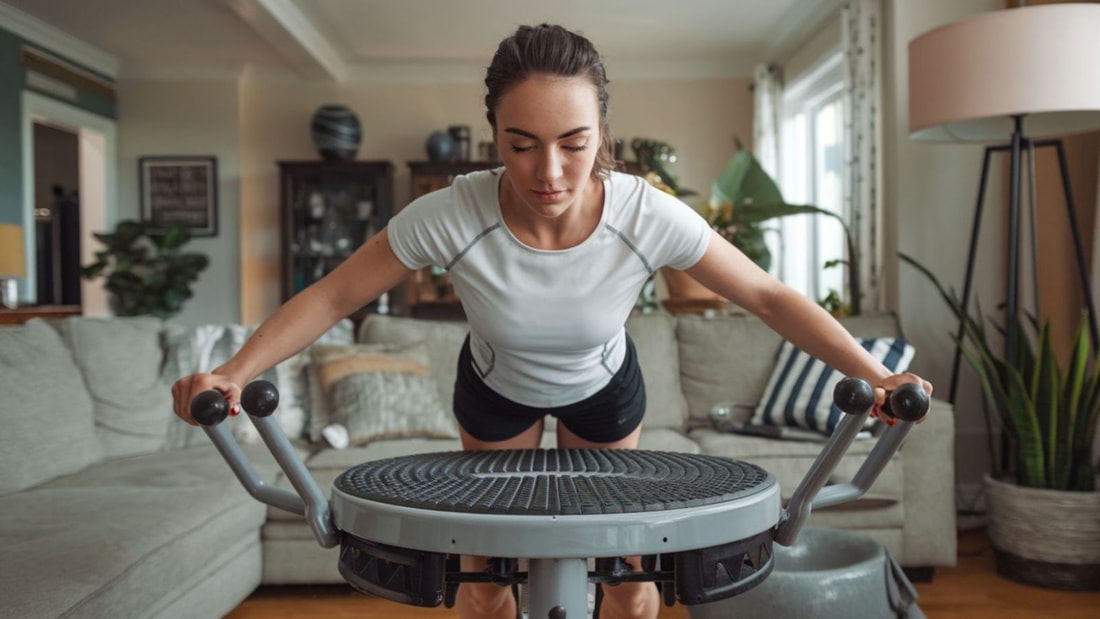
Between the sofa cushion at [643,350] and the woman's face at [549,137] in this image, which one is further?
the sofa cushion at [643,350]

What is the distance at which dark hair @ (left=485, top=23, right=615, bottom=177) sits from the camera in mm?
1033

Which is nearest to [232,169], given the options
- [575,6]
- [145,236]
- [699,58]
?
[145,236]

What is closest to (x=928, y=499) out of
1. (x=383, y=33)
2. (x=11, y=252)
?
(x=11, y=252)

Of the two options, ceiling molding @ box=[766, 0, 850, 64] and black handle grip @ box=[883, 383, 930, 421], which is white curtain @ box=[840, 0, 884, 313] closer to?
ceiling molding @ box=[766, 0, 850, 64]

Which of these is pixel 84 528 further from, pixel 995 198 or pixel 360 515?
pixel 995 198

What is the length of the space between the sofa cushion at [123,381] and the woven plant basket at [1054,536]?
2.71m

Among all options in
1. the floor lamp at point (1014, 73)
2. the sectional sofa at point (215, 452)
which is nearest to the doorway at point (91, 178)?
the sectional sofa at point (215, 452)

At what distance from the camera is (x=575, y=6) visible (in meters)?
5.31

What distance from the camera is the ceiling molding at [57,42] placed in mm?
5293

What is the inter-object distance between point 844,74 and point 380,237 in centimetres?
382

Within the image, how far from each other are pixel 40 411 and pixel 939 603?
8.39 ft

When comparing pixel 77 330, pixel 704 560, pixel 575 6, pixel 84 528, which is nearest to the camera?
pixel 704 560

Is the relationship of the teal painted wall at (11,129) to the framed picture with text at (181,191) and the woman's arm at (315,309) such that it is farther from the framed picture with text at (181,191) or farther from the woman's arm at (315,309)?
the woman's arm at (315,309)

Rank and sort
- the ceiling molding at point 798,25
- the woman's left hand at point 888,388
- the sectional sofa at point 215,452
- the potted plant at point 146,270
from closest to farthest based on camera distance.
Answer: the woman's left hand at point 888,388
the sectional sofa at point 215,452
the ceiling molding at point 798,25
the potted plant at point 146,270
